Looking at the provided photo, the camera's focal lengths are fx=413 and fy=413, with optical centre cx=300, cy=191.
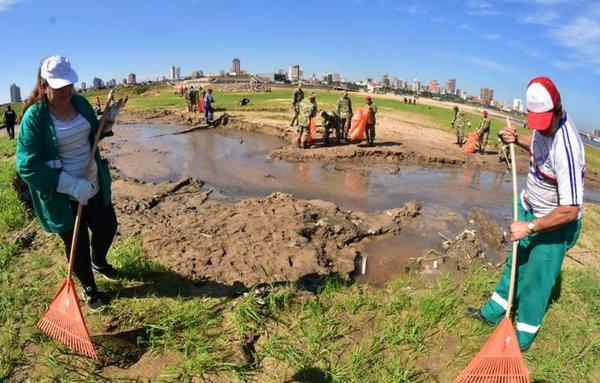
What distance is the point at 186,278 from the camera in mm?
4059

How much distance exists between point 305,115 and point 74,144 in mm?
9166

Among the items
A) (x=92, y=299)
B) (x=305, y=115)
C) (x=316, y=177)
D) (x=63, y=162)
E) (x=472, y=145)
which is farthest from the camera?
(x=472, y=145)

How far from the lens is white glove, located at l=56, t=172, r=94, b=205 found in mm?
2975

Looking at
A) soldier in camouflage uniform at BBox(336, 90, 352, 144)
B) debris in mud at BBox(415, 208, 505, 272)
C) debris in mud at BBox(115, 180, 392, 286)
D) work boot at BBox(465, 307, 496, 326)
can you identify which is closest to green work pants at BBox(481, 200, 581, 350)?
work boot at BBox(465, 307, 496, 326)

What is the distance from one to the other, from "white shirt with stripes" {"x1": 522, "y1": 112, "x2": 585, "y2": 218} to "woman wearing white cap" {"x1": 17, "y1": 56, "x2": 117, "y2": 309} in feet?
10.6

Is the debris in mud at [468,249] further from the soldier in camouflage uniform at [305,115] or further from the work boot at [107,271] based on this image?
the soldier in camouflage uniform at [305,115]

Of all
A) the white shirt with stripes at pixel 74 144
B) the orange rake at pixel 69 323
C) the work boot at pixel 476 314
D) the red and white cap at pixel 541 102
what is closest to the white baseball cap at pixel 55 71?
the white shirt with stripes at pixel 74 144

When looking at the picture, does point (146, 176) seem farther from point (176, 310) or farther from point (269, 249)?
point (176, 310)

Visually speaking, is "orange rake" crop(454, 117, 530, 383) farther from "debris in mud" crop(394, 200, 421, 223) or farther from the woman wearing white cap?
"debris in mud" crop(394, 200, 421, 223)

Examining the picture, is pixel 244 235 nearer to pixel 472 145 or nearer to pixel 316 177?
pixel 316 177

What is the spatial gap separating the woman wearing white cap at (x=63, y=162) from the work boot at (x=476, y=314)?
10.4 ft

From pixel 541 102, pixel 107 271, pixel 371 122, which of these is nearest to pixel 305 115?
pixel 371 122

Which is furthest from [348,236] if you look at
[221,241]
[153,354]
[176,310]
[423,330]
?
[153,354]

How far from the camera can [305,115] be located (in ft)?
39.0
